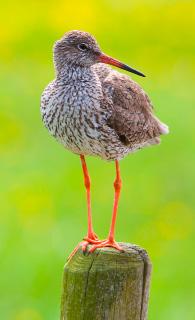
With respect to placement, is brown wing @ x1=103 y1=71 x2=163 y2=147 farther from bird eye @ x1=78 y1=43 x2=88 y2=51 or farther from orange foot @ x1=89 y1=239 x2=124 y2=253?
orange foot @ x1=89 y1=239 x2=124 y2=253

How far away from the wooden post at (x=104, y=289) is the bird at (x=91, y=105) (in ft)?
4.90

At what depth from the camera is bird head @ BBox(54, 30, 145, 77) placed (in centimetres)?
809

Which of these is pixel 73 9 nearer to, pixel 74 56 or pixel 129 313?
pixel 74 56

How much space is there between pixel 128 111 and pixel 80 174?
197 inches

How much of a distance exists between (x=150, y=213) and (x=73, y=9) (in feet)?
28.1

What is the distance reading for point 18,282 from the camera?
34.5ft

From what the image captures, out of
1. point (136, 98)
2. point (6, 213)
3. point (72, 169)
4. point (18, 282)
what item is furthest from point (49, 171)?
point (136, 98)

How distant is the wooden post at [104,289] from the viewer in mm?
6129

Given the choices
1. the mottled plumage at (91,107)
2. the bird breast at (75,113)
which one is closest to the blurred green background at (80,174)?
the mottled plumage at (91,107)

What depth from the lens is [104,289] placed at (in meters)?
6.14

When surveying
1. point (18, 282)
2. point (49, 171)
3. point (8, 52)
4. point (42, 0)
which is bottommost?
point (18, 282)

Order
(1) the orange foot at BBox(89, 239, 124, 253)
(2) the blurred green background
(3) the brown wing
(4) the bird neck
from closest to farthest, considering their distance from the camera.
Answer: (1) the orange foot at BBox(89, 239, 124, 253)
(3) the brown wing
(4) the bird neck
(2) the blurred green background

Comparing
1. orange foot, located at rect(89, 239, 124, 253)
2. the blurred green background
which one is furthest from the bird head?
the blurred green background

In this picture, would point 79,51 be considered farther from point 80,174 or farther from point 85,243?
point 80,174
